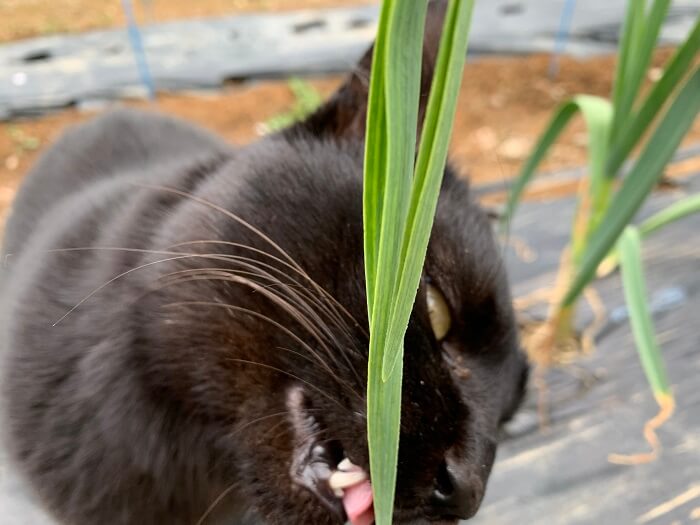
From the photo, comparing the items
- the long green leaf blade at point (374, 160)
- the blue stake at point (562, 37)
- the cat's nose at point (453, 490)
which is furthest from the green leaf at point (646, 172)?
the blue stake at point (562, 37)

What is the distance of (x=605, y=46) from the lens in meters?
2.94

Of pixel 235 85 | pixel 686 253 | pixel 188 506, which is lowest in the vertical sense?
pixel 686 253

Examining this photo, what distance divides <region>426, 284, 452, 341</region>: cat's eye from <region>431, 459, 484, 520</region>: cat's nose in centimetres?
13

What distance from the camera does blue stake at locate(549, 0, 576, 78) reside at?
2.76 meters

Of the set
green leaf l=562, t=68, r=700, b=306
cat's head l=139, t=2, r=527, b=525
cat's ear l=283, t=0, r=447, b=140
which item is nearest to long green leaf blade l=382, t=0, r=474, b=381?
cat's head l=139, t=2, r=527, b=525

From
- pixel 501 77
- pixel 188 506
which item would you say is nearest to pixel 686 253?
pixel 188 506

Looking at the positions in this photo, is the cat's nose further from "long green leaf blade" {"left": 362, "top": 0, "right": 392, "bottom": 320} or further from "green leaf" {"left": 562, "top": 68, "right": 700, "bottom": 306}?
"green leaf" {"left": 562, "top": 68, "right": 700, "bottom": 306}

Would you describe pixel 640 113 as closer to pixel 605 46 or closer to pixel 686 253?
pixel 686 253

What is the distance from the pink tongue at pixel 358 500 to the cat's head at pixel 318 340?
0.04 ft

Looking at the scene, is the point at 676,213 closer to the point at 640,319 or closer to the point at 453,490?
the point at 640,319

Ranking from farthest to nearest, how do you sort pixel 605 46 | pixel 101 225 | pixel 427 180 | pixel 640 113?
1. pixel 605 46
2. pixel 640 113
3. pixel 101 225
4. pixel 427 180

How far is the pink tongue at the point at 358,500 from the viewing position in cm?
49

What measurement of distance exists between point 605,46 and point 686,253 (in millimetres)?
1914

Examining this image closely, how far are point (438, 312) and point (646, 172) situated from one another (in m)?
0.42
